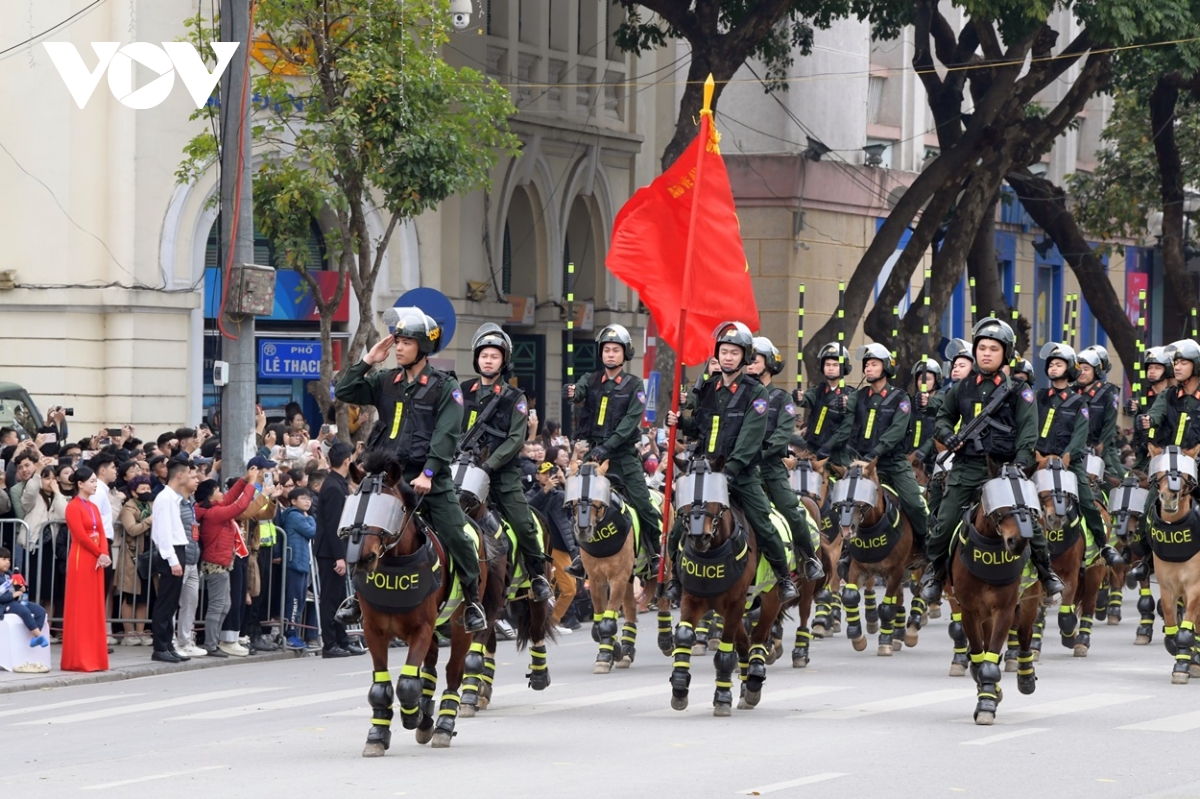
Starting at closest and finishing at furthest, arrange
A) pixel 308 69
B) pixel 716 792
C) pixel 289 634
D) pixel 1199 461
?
pixel 716 792
pixel 1199 461
pixel 289 634
pixel 308 69

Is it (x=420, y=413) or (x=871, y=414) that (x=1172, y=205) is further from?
(x=420, y=413)

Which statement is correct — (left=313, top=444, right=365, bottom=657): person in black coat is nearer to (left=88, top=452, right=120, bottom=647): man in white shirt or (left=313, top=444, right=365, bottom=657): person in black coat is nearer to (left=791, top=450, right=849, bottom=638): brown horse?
(left=88, top=452, right=120, bottom=647): man in white shirt

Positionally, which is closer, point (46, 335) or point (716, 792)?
point (716, 792)

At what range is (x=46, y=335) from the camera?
2894 centimetres

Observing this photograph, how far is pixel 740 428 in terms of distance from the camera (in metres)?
13.8

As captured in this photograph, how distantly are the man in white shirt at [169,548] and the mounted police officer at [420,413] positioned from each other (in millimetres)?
5503

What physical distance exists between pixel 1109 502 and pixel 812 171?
2048cm

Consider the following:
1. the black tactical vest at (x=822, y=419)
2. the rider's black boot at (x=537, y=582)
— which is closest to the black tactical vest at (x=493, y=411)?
the rider's black boot at (x=537, y=582)

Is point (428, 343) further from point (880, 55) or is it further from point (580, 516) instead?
point (880, 55)

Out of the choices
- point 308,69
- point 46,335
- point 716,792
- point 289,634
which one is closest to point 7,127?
point 46,335

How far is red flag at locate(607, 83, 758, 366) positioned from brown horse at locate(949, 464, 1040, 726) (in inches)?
157

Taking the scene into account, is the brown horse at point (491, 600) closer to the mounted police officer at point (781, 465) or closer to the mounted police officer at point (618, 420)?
the mounted police officer at point (781, 465)

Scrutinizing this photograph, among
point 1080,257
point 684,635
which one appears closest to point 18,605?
point 684,635

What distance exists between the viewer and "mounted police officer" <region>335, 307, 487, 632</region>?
11992 millimetres
